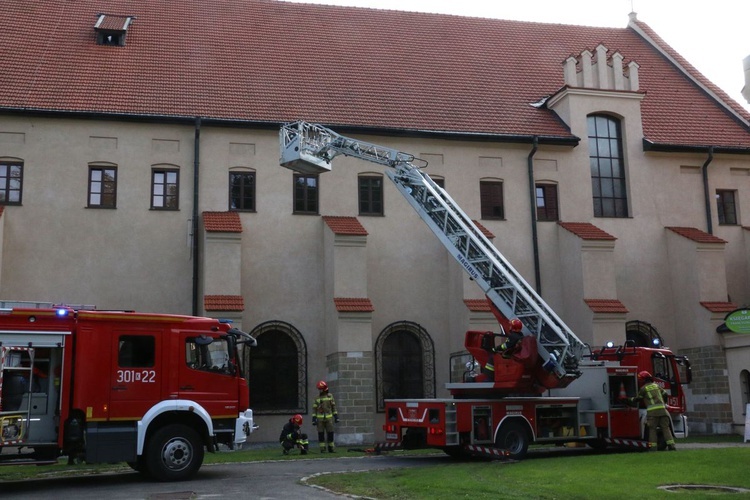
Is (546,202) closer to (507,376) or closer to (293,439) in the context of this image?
(507,376)

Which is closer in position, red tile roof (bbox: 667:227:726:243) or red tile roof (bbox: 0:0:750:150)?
red tile roof (bbox: 0:0:750:150)

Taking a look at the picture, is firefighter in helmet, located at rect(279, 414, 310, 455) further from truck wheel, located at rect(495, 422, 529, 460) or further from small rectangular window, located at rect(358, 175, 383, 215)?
small rectangular window, located at rect(358, 175, 383, 215)

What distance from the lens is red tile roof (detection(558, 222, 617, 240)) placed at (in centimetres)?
2695

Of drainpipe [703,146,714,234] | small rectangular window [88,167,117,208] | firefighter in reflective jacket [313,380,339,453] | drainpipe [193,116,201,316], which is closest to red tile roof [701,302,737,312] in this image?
drainpipe [703,146,714,234]

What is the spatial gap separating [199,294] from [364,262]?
4.99m

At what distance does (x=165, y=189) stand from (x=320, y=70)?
7.60 m

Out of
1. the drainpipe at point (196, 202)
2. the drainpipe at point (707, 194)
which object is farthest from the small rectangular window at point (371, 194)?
the drainpipe at point (707, 194)

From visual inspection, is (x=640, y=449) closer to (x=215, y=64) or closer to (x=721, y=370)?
(x=721, y=370)

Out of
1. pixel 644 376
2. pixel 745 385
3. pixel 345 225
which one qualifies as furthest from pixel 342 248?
pixel 745 385

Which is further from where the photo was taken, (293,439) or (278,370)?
(278,370)

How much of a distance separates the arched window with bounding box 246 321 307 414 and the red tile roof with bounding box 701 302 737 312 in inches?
520

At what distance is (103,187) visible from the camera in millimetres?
24875

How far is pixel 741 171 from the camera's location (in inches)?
1210

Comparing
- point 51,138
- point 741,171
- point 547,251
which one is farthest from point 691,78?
point 51,138
